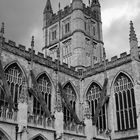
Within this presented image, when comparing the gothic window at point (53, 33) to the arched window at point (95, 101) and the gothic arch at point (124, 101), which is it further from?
the gothic arch at point (124, 101)

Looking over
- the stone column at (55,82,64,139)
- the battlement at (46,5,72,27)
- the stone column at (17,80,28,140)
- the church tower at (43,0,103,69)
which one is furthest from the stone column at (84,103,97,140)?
the battlement at (46,5,72,27)

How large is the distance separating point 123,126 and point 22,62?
1202 cm

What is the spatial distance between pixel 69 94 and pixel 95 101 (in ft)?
10.00

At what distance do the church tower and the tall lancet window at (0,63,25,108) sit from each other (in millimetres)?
10172

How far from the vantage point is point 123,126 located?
29594 millimetres

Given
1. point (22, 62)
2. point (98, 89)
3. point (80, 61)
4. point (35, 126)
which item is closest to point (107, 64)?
point (98, 89)

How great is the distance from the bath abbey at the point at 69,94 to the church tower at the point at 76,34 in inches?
8.0

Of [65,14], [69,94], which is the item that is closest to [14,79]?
[69,94]

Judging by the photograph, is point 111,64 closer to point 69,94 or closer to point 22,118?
point 69,94

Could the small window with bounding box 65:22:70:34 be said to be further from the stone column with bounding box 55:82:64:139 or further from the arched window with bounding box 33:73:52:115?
the stone column with bounding box 55:82:64:139

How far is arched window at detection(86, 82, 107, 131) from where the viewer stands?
31.4 metres

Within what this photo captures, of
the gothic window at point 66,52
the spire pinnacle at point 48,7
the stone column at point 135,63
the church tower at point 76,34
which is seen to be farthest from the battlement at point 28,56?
the spire pinnacle at point 48,7

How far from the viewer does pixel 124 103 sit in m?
30.2

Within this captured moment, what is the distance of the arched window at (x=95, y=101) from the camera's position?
103 feet
